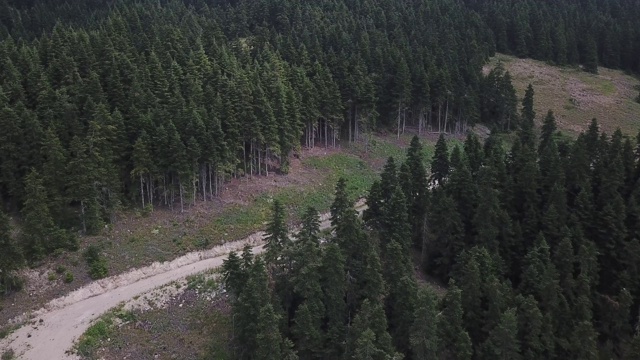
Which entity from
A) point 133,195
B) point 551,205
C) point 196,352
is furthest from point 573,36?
point 196,352

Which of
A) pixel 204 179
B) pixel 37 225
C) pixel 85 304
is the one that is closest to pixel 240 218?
pixel 204 179

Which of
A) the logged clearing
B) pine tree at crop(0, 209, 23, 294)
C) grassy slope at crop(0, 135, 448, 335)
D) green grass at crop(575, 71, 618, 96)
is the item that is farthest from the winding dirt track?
green grass at crop(575, 71, 618, 96)

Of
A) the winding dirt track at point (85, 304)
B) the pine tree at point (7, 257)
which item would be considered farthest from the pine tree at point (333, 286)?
the pine tree at point (7, 257)

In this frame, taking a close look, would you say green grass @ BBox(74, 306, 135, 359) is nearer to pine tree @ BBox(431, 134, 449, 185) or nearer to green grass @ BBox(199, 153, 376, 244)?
green grass @ BBox(199, 153, 376, 244)

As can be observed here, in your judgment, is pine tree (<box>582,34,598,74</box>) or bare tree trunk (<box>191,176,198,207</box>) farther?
pine tree (<box>582,34,598,74</box>)

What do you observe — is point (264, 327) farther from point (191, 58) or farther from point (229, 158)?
point (191, 58)

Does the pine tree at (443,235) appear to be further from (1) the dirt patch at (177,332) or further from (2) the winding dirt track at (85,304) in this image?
(1) the dirt patch at (177,332)
